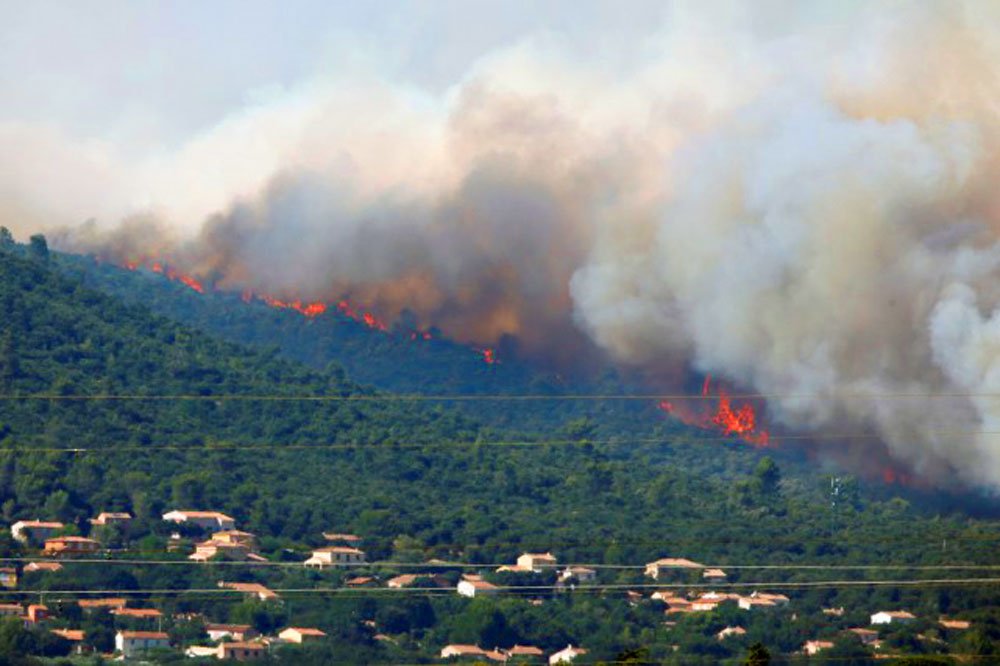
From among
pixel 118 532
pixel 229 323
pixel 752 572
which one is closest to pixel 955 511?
pixel 752 572

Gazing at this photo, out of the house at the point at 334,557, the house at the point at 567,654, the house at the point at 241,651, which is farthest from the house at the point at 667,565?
the house at the point at 241,651

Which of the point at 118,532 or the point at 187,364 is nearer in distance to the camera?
the point at 118,532

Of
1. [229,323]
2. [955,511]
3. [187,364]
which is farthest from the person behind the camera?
[229,323]

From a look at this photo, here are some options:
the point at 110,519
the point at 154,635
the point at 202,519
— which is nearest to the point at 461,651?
the point at 154,635

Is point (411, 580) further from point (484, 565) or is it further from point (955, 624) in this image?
point (955, 624)

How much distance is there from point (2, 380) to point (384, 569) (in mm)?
18764

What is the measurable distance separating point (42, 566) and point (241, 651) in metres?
9.36

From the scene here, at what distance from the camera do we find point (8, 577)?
309ft

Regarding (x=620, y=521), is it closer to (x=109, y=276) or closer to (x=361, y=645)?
(x=361, y=645)

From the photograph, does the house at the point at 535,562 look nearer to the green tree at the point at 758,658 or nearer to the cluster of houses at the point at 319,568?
the cluster of houses at the point at 319,568

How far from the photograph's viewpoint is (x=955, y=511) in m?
100

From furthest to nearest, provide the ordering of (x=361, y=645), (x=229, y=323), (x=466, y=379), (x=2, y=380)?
(x=229, y=323), (x=466, y=379), (x=2, y=380), (x=361, y=645)

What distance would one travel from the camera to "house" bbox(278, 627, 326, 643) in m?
90.7

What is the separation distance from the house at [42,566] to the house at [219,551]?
563 cm
